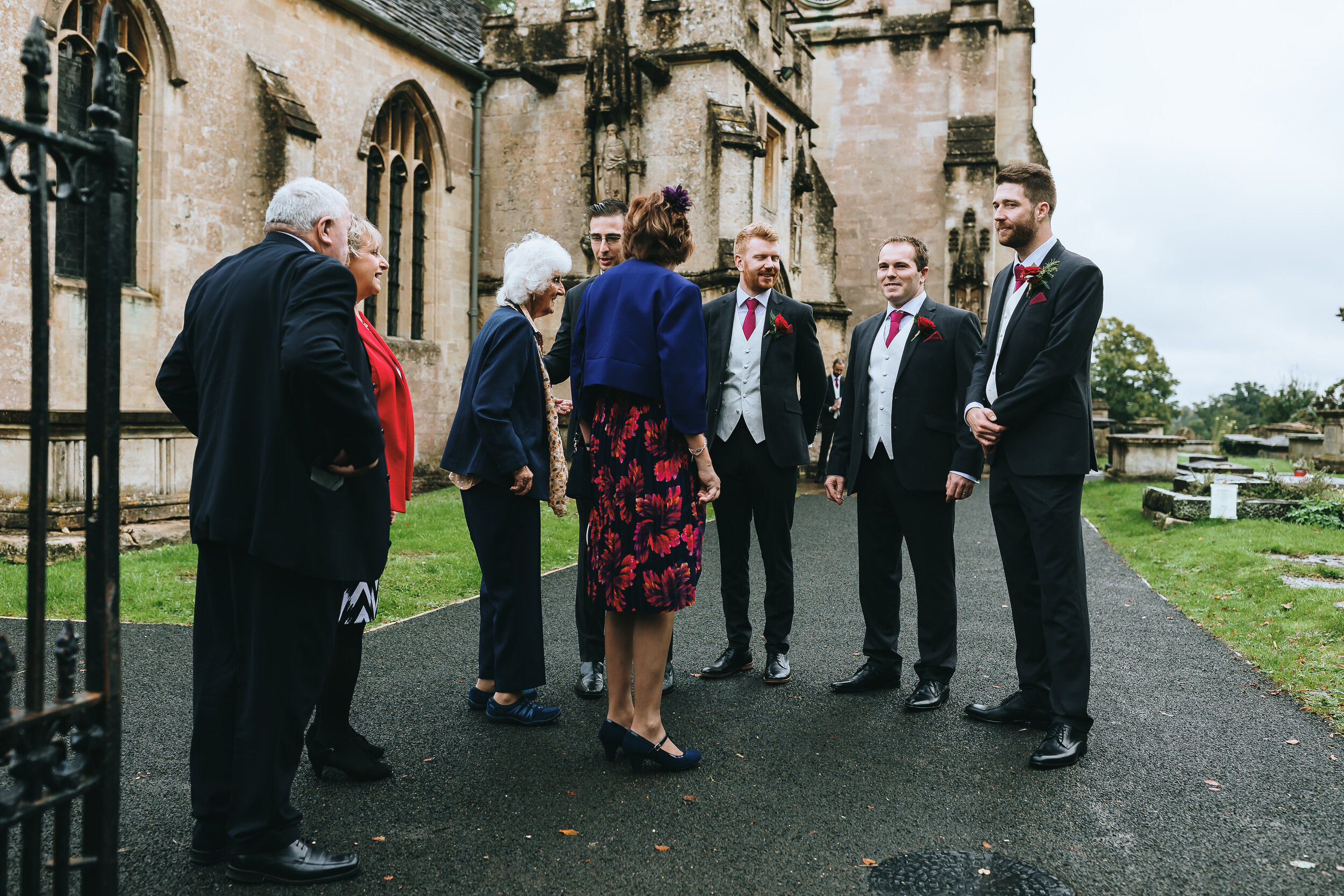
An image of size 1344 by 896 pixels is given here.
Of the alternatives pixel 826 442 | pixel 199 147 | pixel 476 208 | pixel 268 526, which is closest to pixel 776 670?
pixel 268 526

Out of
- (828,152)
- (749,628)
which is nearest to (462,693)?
(749,628)

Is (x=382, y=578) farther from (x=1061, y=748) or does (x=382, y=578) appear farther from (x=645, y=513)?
(x=1061, y=748)

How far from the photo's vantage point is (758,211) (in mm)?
15914

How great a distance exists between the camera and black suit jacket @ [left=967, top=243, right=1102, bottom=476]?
153 inches

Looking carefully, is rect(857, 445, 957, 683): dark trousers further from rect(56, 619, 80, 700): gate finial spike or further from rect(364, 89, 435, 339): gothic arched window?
rect(364, 89, 435, 339): gothic arched window

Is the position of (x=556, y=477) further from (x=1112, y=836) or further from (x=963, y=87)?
(x=963, y=87)

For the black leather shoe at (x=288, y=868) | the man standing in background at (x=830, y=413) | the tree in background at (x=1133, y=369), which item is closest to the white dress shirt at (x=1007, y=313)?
the black leather shoe at (x=288, y=868)

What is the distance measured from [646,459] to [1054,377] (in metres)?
1.71

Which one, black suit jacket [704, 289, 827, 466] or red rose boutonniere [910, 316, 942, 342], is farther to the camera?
black suit jacket [704, 289, 827, 466]

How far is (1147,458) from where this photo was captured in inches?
635

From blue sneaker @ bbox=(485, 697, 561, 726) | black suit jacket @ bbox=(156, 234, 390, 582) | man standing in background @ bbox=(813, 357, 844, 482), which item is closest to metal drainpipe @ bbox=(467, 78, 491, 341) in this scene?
man standing in background @ bbox=(813, 357, 844, 482)

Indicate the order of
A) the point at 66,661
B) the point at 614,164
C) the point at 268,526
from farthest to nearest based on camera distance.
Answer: the point at 614,164 → the point at 268,526 → the point at 66,661

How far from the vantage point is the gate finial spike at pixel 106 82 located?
1.76 metres

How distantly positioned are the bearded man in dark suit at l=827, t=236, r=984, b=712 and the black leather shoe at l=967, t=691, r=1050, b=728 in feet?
0.87
